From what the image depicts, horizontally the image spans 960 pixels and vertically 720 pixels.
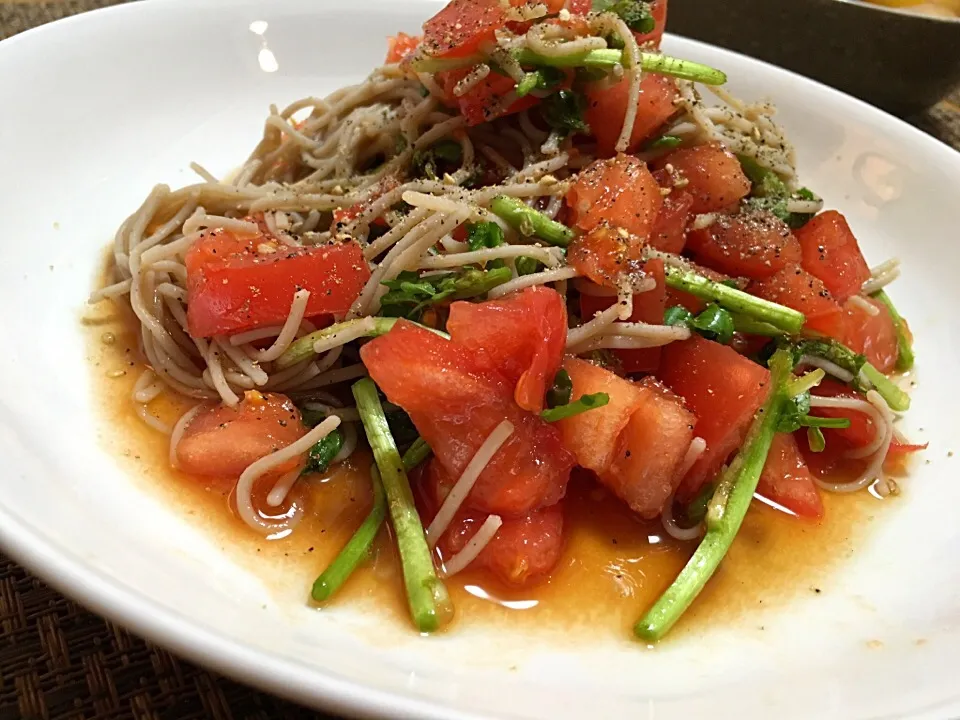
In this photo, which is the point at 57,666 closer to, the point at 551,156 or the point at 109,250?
the point at 109,250

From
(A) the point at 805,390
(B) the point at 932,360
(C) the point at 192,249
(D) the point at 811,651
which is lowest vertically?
(B) the point at 932,360

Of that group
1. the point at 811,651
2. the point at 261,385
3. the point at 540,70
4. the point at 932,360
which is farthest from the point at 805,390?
the point at 261,385

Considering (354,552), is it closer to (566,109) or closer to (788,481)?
(788,481)

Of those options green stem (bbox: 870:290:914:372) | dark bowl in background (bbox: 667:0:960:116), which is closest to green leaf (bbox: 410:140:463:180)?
green stem (bbox: 870:290:914:372)

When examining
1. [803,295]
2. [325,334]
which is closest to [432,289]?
[325,334]

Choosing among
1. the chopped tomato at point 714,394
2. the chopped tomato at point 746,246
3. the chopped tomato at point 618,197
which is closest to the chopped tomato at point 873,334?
the chopped tomato at point 746,246

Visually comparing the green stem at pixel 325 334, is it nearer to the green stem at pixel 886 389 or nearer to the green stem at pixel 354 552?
→ the green stem at pixel 354 552
